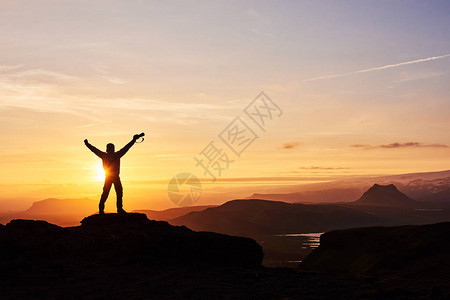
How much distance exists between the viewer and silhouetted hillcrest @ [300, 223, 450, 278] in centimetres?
3221

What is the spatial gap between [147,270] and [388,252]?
29.9m

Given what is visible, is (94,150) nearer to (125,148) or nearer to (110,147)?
(110,147)

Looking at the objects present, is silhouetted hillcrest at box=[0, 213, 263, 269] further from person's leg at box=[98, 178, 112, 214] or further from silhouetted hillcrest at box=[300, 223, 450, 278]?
silhouetted hillcrest at box=[300, 223, 450, 278]

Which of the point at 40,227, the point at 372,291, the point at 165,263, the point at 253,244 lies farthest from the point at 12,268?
the point at 372,291

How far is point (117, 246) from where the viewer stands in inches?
955

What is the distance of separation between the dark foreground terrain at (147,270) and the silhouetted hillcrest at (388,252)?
930 cm

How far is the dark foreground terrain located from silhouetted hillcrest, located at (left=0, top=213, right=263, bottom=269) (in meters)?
0.05

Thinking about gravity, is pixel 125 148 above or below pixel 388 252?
above

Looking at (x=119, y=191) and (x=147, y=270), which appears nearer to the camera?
(x=147, y=270)

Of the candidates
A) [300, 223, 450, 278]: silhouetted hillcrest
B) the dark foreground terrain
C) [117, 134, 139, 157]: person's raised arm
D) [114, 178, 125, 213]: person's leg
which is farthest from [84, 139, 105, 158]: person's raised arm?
[300, 223, 450, 278]: silhouetted hillcrest

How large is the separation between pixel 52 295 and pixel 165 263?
6956mm

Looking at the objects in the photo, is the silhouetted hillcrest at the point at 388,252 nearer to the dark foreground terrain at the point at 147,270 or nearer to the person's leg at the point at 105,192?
the dark foreground terrain at the point at 147,270

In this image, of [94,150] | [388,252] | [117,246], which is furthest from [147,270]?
[388,252]

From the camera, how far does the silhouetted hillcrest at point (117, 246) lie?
23000 millimetres
